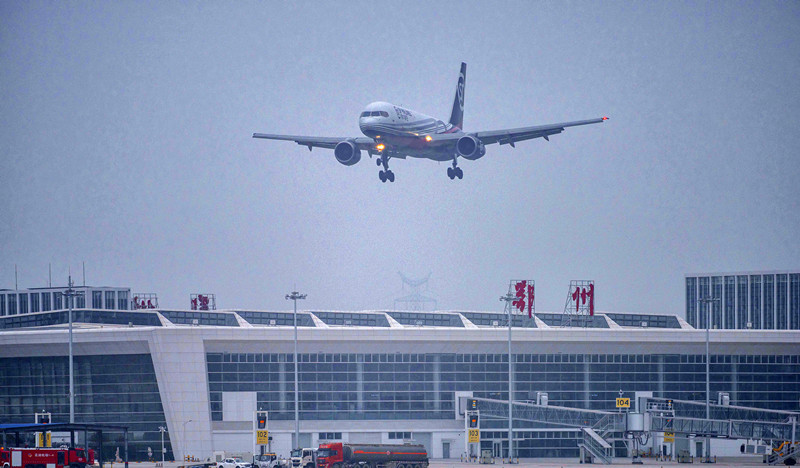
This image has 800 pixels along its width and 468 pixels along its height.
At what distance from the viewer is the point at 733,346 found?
13325 cm

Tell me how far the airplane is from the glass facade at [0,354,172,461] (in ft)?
108

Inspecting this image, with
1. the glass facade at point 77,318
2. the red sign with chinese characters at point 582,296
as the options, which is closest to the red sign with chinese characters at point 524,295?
the red sign with chinese characters at point 582,296

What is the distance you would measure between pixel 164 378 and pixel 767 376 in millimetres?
72536

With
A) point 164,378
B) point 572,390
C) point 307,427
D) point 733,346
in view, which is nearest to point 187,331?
point 164,378

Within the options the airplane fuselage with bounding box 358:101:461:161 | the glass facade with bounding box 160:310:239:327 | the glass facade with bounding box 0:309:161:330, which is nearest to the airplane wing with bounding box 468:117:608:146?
the airplane fuselage with bounding box 358:101:461:161

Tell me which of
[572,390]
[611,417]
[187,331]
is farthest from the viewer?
[572,390]

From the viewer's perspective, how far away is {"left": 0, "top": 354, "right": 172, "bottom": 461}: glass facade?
121 meters

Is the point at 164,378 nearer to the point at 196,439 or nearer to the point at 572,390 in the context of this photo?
the point at 196,439

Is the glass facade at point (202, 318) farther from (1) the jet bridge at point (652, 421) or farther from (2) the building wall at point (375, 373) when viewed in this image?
(1) the jet bridge at point (652, 421)

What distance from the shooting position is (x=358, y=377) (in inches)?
4983

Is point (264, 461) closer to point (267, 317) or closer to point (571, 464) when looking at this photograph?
point (571, 464)

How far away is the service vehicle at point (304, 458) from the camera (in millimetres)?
95812

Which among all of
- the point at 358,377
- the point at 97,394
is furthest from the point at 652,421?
the point at 97,394

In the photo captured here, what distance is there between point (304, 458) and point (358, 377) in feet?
76.4
